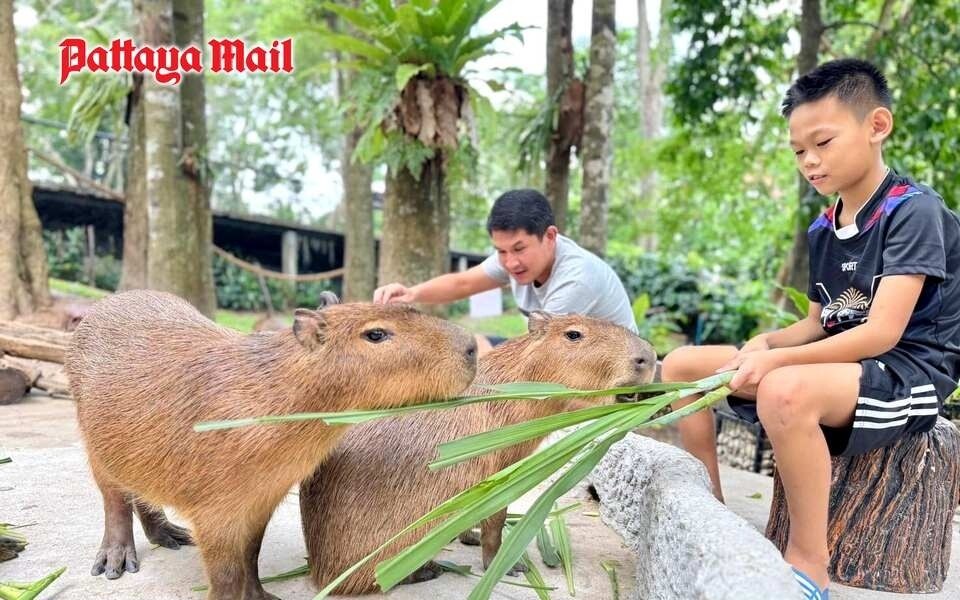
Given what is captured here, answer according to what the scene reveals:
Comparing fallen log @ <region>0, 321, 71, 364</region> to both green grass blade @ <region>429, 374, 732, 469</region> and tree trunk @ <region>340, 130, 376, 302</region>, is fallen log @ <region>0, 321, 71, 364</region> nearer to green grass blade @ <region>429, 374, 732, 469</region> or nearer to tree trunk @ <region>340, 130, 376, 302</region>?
tree trunk @ <region>340, 130, 376, 302</region>

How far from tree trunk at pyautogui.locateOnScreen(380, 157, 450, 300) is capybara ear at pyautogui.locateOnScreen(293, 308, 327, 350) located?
3177 mm

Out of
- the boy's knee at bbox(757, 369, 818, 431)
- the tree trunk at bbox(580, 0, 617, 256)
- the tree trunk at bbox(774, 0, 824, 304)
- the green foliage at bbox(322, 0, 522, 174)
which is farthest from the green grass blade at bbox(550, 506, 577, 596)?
the tree trunk at bbox(774, 0, 824, 304)

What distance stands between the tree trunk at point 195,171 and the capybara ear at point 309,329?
433cm

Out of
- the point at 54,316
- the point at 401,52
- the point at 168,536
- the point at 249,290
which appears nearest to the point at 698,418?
the point at 168,536

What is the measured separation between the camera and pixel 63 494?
3010mm

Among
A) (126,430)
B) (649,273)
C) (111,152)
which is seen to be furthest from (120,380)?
(111,152)

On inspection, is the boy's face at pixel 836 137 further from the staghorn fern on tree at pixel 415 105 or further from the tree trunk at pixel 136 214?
the tree trunk at pixel 136 214

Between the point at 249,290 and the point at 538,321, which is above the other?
the point at 538,321

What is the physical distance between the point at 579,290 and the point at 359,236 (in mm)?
5945

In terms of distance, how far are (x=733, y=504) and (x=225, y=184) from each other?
19340 mm

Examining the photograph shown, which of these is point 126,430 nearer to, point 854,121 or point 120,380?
point 120,380

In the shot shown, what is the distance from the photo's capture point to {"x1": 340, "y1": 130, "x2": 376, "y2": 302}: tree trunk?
872cm

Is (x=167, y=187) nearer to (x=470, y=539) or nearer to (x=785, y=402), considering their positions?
(x=470, y=539)

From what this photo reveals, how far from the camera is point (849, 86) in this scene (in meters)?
2.18
